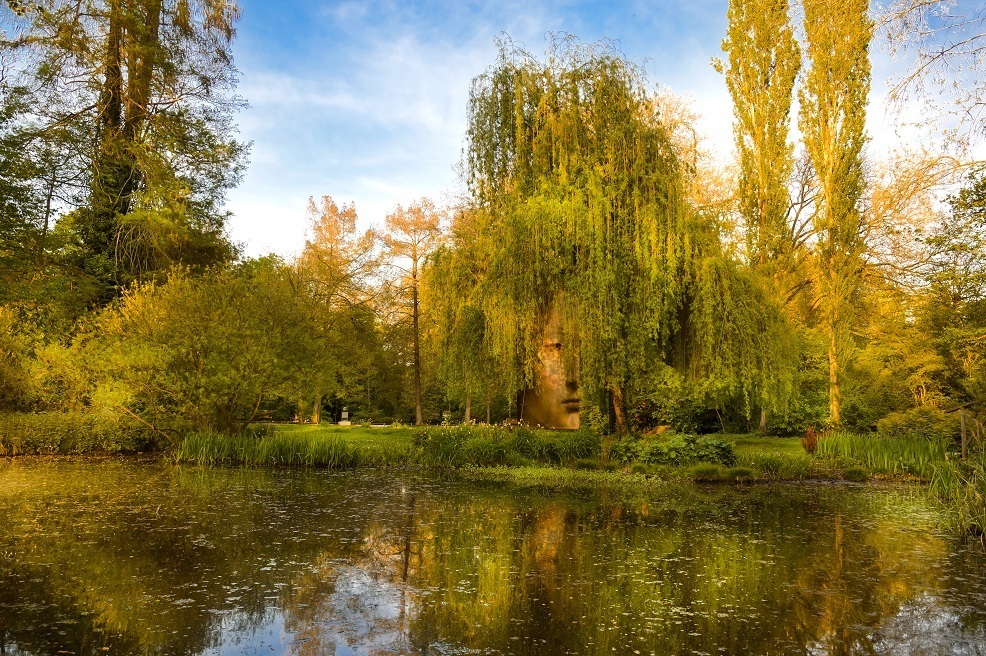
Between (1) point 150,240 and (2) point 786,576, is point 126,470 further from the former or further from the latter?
(2) point 786,576

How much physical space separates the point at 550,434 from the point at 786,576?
383 inches

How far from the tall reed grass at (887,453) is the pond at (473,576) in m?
3.83

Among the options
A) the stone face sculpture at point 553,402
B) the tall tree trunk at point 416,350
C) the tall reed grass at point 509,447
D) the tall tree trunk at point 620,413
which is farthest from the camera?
the tall tree trunk at point 416,350

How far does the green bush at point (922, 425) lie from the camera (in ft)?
52.0

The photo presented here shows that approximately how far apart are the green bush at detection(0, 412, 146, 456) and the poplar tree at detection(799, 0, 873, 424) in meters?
20.2

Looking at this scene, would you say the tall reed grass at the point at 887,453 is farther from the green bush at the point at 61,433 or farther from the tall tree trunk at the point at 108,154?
the tall tree trunk at the point at 108,154

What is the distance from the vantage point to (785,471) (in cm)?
1512

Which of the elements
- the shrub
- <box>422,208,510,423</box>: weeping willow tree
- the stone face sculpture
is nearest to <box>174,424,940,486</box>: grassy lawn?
the shrub

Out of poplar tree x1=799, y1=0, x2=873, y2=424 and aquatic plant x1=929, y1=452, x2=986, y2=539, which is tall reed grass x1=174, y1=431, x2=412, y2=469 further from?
poplar tree x1=799, y1=0, x2=873, y2=424

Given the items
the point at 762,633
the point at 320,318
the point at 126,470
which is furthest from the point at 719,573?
the point at 320,318

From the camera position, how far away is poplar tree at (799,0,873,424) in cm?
2120

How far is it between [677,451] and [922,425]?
641 centimetres

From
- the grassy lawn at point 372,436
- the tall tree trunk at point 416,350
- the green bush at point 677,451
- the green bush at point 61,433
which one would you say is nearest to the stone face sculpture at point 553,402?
the green bush at point 677,451

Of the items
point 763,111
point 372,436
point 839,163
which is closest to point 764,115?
point 763,111
